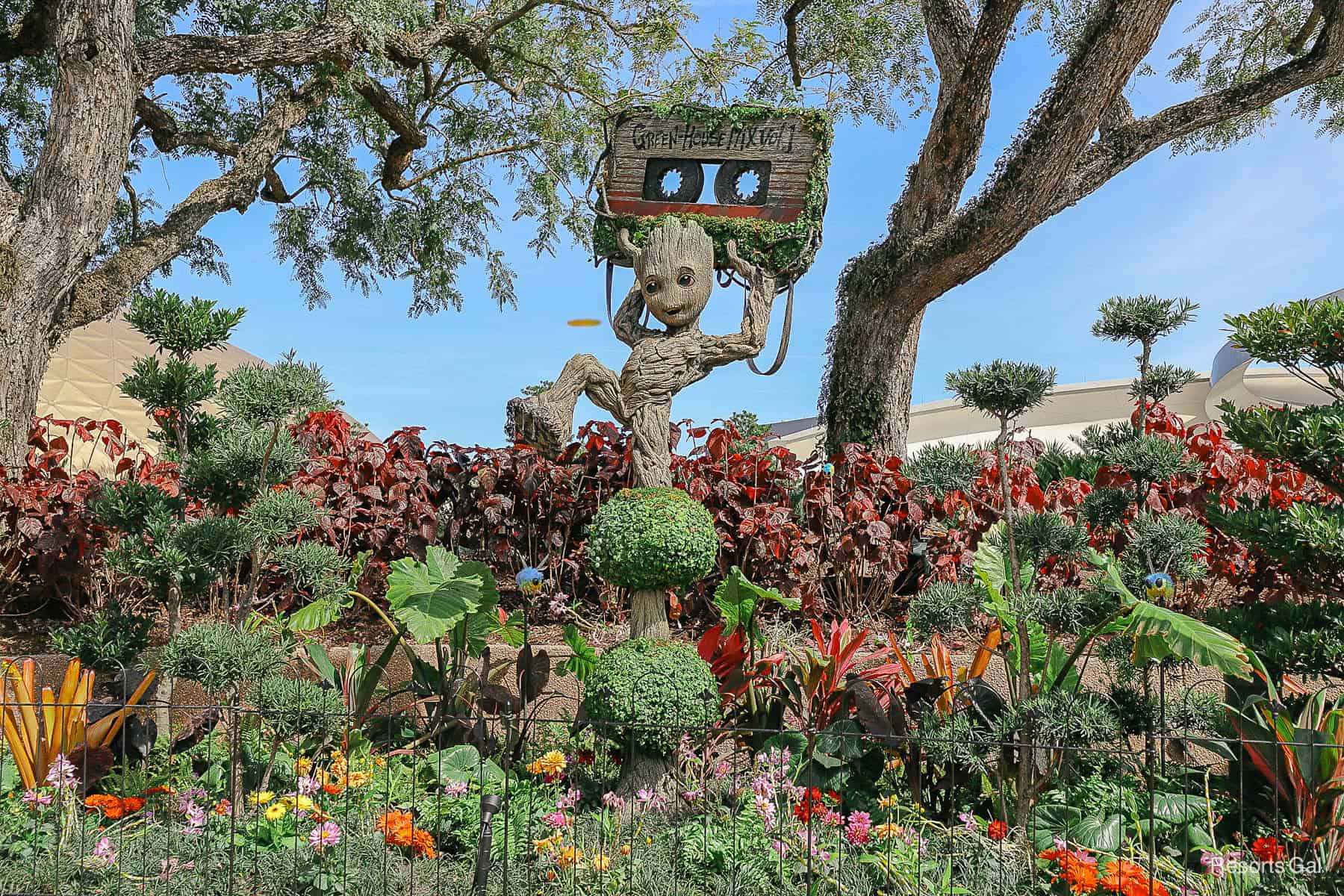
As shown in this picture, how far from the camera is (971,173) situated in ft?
26.7

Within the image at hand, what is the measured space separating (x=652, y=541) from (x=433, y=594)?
893mm

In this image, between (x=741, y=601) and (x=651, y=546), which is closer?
(x=651, y=546)

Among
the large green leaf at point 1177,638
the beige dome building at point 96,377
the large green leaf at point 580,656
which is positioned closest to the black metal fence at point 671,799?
the large green leaf at point 580,656

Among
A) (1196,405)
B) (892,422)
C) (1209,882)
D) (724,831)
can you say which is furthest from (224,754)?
(1196,405)

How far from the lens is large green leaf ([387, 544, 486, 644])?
3.53m

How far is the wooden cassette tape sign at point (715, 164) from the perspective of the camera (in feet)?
13.9

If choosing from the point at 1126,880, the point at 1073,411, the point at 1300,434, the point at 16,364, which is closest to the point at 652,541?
the point at 1126,880

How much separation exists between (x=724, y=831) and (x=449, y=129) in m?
10.8

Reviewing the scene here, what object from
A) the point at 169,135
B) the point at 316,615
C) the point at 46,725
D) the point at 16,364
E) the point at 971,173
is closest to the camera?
the point at 316,615

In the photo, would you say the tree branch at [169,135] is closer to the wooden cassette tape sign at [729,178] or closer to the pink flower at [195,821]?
the wooden cassette tape sign at [729,178]

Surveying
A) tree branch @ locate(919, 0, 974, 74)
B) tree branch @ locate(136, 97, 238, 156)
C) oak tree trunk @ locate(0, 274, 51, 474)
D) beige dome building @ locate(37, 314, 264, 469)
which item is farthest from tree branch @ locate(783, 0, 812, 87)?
beige dome building @ locate(37, 314, 264, 469)

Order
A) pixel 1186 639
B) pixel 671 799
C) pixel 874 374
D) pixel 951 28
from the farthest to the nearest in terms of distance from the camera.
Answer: pixel 874 374, pixel 951 28, pixel 671 799, pixel 1186 639

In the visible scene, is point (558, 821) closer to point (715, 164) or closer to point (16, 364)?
point (715, 164)

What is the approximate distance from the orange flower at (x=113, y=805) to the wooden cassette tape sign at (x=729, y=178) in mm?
3066
